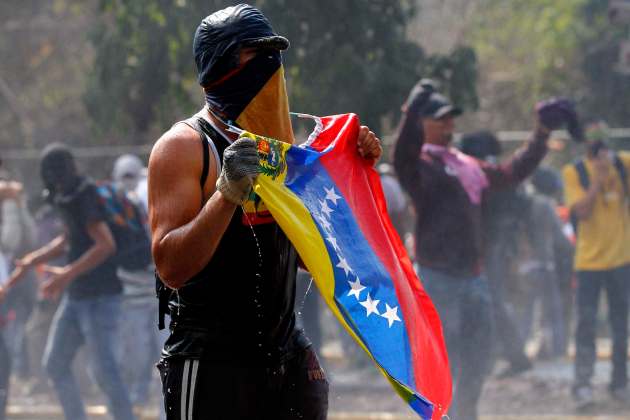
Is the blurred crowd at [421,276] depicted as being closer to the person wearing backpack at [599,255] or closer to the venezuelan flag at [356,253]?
the person wearing backpack at [599,255]

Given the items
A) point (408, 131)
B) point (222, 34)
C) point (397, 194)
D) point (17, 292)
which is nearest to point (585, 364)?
point (397, 194)

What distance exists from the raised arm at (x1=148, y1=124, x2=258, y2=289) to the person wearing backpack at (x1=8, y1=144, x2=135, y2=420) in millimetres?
4729

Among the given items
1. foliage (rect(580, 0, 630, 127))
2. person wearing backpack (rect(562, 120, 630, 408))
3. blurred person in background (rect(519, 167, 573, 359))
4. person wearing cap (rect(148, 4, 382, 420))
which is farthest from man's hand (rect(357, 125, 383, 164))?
foliage (rect(580, 0, 630, 127))

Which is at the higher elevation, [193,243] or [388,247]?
[193,243]

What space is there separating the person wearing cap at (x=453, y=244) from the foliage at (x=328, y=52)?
223 centimetres

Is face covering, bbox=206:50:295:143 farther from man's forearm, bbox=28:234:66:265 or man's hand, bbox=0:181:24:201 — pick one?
man's hand, bbox=0:181:24:201

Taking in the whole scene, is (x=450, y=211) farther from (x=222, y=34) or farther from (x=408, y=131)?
(x=222, y=34)

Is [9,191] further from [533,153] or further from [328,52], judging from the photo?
[533,153]

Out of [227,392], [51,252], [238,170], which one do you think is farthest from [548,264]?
[238,170]

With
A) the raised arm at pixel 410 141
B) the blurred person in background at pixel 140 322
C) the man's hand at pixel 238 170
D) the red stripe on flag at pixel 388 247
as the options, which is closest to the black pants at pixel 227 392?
the red stripe on flag at pixel 388 247

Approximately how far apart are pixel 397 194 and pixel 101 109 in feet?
10.4

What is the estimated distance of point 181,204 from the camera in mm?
3195

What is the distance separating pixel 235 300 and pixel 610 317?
6127 millimetres

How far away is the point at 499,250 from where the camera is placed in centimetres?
1002
